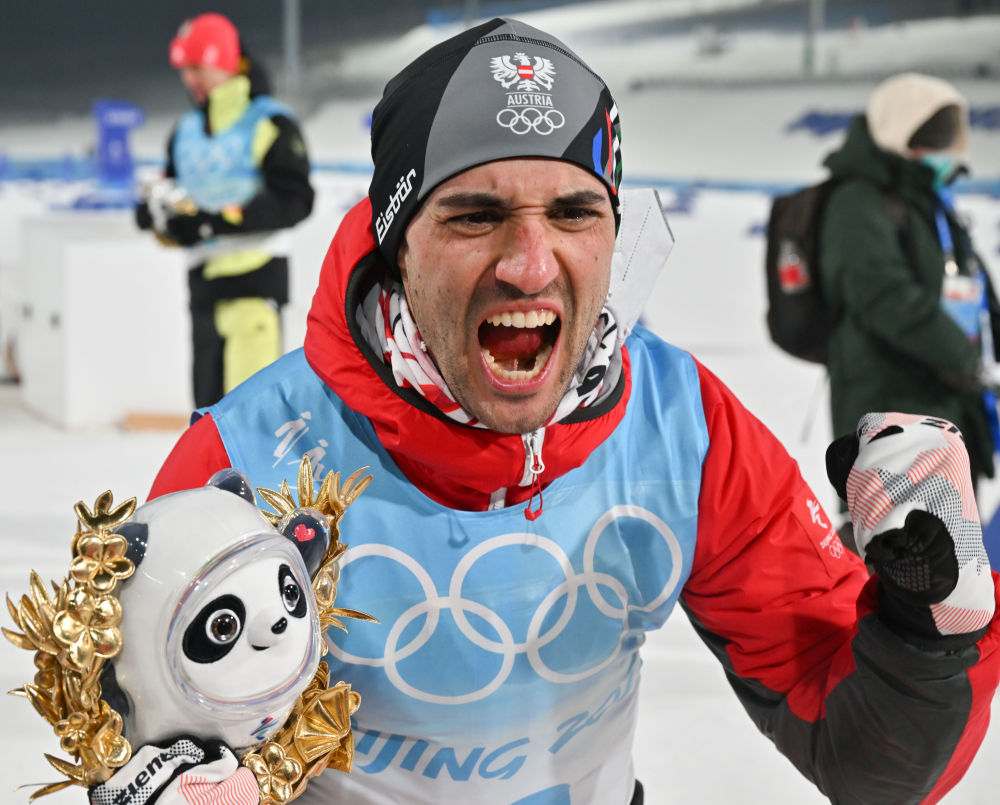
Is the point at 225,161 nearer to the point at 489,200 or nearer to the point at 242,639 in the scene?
the point at 489,200

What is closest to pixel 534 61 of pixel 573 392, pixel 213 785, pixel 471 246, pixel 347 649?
pixel 471 246

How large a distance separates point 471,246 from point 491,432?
21 centimetres

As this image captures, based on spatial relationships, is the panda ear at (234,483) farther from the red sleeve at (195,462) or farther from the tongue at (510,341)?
the tongue at (510,341)

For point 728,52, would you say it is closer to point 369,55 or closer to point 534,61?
point 369,55

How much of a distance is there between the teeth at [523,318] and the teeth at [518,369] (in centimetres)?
4

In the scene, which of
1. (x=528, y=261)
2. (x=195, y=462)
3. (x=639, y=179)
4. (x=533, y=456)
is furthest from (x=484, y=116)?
(x=639, y=179)

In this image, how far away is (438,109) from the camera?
133 centimetres

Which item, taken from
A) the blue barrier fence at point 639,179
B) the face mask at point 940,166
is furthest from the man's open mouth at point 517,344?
the blue barrier fence at point 639,179

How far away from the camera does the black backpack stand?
141 inches

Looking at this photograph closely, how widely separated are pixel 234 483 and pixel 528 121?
0.47m

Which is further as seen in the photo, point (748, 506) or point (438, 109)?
point (748, 506)

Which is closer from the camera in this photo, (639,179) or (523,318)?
(523,318)

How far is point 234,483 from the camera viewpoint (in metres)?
1.22

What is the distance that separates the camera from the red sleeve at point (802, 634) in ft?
4.56
